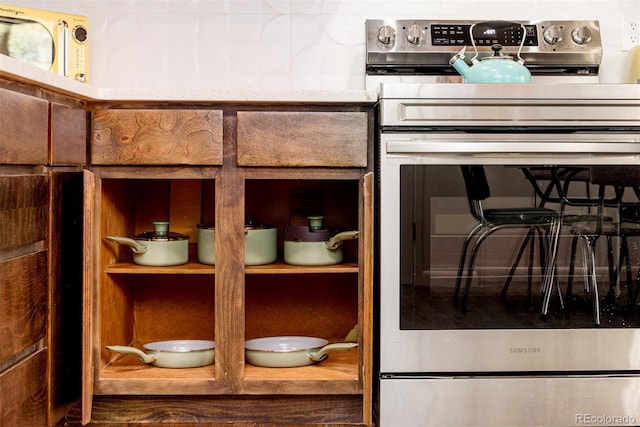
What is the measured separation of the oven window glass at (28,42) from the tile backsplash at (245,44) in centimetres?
26

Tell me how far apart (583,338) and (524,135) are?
523 millimetres

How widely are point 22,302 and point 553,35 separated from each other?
66.5 inches

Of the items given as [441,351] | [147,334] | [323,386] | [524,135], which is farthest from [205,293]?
[524,135]

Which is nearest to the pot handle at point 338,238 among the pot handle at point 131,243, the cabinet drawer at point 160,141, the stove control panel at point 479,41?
the cabinet drawer at point 160,141

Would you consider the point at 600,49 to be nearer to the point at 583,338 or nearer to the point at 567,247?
the point at 567,247

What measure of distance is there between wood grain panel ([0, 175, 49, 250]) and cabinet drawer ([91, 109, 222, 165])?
25 centimetres

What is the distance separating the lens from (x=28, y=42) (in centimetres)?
201

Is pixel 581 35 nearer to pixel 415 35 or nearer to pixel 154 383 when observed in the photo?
pixel 415 35

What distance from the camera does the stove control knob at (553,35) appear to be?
2156 mm

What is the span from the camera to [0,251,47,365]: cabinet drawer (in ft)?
4.35

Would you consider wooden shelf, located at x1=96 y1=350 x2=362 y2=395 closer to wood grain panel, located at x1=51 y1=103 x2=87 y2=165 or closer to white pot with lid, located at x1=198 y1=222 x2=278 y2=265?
white pot with lid, located at x1=198 y1=222 x2=278 y2=265

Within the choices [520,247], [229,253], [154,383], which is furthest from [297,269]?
[520,247]

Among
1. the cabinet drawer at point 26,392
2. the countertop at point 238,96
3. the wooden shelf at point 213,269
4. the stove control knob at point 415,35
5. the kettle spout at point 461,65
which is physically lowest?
the cabinet drawer at point 26,392

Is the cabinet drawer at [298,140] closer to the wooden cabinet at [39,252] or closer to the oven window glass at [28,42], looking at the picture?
the wooden cabinet at [39,252]
